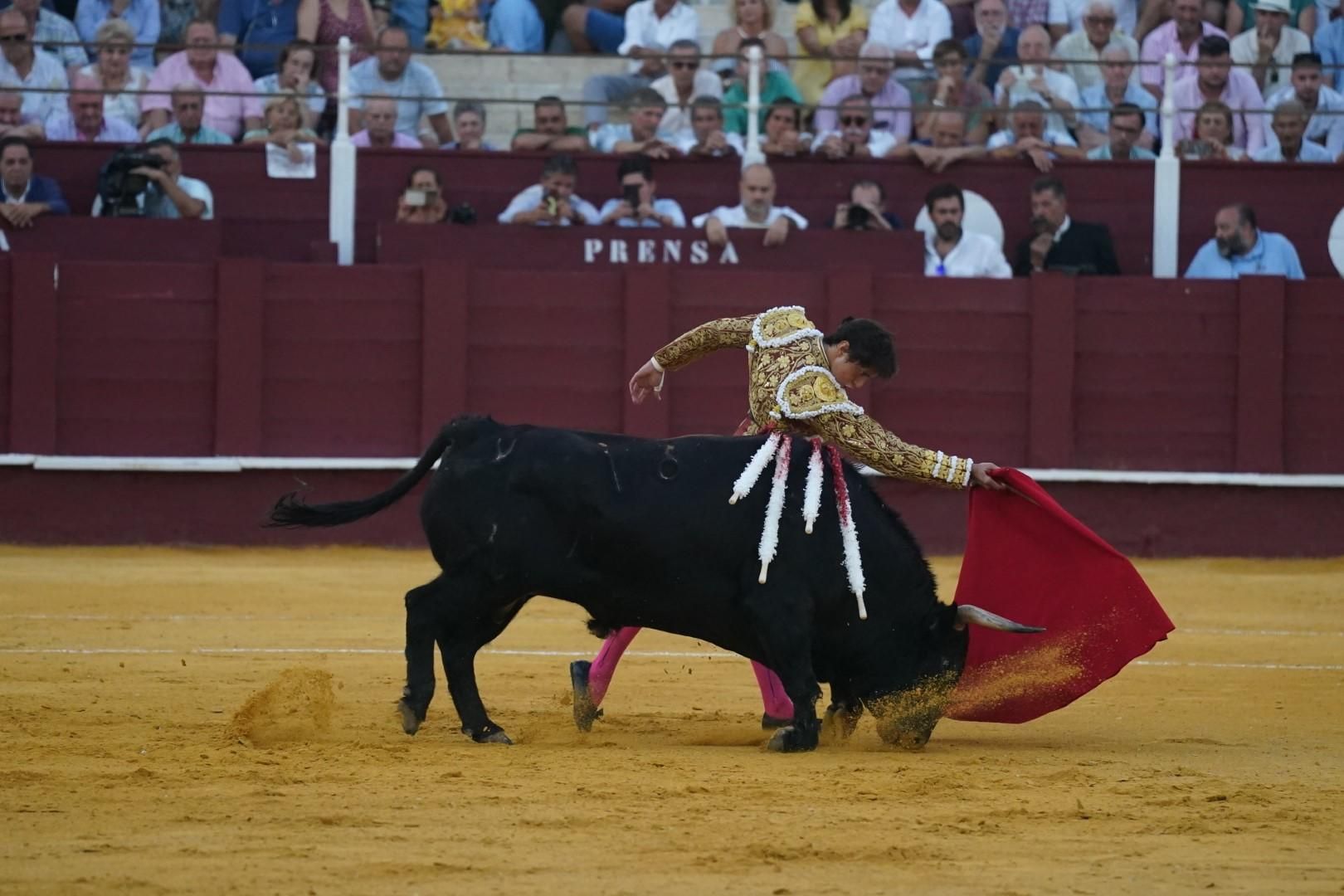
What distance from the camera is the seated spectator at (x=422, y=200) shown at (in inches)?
364

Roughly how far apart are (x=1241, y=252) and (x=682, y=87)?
113 inches

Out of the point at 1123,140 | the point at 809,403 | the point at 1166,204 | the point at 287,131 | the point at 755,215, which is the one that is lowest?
the point at 809,403

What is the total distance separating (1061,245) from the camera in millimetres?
9609

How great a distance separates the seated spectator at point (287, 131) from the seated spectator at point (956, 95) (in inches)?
117

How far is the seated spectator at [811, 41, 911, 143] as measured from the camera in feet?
31.9

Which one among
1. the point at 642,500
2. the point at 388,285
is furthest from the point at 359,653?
the point at 388,285

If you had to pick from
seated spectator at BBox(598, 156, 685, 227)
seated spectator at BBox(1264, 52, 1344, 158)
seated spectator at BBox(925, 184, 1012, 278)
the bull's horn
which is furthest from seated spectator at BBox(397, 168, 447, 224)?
the bull's horn

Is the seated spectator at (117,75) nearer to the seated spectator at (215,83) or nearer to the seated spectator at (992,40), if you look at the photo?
the seated spectator at (215,83)

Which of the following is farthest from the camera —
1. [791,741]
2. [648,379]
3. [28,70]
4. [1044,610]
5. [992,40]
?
[992,40]

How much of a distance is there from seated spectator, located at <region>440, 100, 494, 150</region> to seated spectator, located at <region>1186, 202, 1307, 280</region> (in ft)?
11.7

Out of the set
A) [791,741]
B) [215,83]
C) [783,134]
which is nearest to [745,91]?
[783,134]

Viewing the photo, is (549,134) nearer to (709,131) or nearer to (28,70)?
(709,131)

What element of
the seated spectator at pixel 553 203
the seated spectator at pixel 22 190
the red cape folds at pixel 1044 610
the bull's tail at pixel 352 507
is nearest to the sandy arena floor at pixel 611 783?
the red cape folds at pixel 1044 610

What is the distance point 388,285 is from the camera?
9.30 meters
